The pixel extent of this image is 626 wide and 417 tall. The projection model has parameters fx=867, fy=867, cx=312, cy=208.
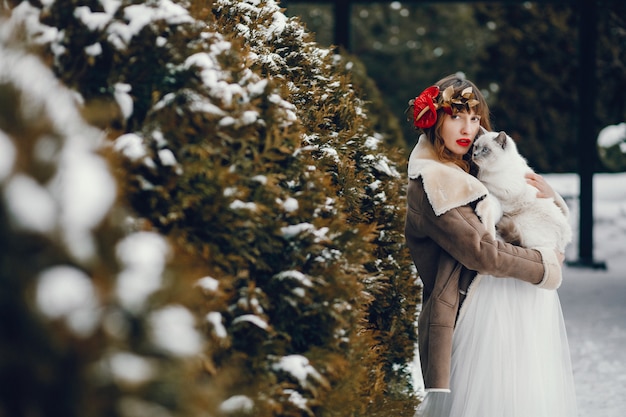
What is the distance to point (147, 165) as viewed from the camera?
1.98 metres

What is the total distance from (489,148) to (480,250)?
1.48ft

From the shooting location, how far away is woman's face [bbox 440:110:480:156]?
11.2 feet

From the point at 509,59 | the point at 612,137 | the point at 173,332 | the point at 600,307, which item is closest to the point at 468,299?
the point at 173,332

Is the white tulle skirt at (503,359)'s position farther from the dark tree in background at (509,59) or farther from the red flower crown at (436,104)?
the dark tree in background at (509,59)

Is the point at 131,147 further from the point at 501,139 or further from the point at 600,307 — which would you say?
the point at 600,307

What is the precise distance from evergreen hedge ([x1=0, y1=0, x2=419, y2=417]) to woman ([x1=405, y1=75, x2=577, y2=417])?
0.61 m

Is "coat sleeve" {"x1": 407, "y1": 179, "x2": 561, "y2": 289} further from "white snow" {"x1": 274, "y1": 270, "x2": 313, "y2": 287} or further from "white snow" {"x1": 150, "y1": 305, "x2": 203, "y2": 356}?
"white snow" {"x1": 150, "y1": 305, "x2": 203, "y2": 356}

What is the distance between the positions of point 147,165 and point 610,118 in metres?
16.5

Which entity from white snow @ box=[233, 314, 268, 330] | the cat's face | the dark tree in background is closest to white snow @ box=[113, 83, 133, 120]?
white snow @ box=[233, 314, 268, 330]

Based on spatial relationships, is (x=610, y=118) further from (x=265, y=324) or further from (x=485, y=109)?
(x=265, y=324)

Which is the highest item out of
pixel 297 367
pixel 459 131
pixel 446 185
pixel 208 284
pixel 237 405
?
pixel 459 131

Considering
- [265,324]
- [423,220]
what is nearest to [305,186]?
[265,324]

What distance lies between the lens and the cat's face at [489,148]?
3.37 meters

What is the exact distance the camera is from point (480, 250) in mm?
3158
